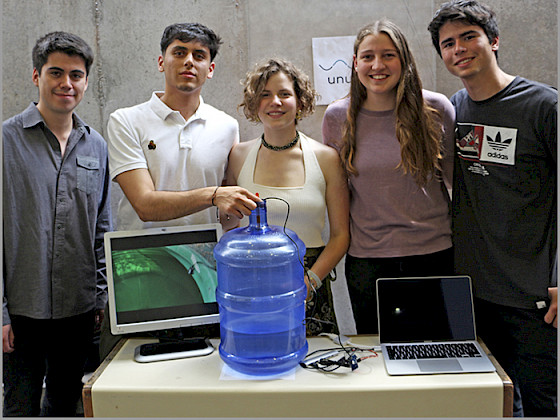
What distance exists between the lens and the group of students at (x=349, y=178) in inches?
79.7

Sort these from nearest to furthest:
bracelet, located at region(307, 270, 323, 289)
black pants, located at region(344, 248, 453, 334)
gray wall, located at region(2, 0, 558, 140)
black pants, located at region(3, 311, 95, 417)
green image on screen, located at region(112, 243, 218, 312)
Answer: green image on screen, located at region(112, 243, 218, 312), bracelet, located at region(307, 270, 323, 289), black pants, located at region(344, 248, 453, 334), black pants, located at region(3, 311, 95, 417), gray wall, located at region(2, 0, 558, 140)

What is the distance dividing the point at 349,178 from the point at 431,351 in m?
0.79

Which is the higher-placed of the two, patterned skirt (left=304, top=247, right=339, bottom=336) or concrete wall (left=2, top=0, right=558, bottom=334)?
concrete wall (left=2, top=0, right=558, bottom=334)

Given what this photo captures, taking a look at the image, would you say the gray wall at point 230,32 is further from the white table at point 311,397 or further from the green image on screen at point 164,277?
the white table at point 311,397

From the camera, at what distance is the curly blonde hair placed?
6.68ft

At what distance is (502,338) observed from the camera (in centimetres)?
212

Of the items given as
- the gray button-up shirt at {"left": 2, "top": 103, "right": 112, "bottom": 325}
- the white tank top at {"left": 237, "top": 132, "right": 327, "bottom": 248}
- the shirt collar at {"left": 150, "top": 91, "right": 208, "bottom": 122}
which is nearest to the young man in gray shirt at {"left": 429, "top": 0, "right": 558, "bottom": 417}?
the white tank top at {"left": 237, "top": 132, "right": 327, "bottom": 248}

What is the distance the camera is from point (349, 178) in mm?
2150

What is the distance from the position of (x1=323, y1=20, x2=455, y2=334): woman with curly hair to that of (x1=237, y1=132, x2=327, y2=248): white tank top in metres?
0.16

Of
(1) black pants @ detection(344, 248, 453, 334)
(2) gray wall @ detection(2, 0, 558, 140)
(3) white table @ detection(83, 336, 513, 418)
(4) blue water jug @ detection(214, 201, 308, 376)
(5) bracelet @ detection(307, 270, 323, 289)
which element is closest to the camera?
(3) white table @ detection(83, 336, 513, 418)

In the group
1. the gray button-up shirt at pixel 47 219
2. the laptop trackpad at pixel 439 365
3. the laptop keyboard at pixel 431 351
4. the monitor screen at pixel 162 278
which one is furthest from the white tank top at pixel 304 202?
the gray button-up shirt at pixel 47 219

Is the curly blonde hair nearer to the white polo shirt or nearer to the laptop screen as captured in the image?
the white polo shirt

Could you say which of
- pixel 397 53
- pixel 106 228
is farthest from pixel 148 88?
pixel 397 53

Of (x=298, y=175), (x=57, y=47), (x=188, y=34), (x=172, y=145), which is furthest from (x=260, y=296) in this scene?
(x=57, y=47)
